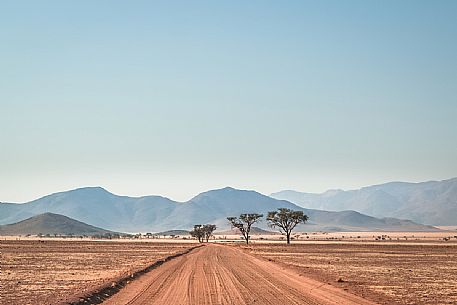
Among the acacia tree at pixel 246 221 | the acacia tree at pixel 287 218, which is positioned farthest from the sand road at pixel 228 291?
the acacia tree at pixel 246 221

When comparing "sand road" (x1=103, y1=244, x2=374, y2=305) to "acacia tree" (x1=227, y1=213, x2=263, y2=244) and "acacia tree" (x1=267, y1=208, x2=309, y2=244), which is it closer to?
"acacia tree" (x1=267, y1=208, x2=309, y2=244)

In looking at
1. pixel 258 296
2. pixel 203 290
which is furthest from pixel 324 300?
pixel 203 290

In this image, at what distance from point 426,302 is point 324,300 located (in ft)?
15.2

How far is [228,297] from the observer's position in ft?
83.1

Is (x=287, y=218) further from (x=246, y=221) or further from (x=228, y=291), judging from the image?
(x=228, y=291)

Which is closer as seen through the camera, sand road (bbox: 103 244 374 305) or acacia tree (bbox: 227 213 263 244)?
sand road (bbox: 103 244 374 305)

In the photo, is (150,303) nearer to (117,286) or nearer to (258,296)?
(258,296)

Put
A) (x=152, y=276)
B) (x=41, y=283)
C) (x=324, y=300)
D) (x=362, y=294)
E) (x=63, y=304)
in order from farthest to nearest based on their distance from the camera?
(x=152, y=276), (x=41, y=283), (x=362, y=294), (x=324, y=300), (x=63, y=304)

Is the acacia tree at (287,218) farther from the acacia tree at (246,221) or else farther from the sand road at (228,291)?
the sand road at (228,291)

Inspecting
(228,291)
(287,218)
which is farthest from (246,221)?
(228,291)

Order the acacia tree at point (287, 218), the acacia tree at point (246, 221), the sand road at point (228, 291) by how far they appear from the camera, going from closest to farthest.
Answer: the sand road at point (228, 291)
the acacia tree at point (287, 218)
the acacia tree at point (246, 221)

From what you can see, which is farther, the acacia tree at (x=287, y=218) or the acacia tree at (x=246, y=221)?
the acacia tree at (x=246, y=221)

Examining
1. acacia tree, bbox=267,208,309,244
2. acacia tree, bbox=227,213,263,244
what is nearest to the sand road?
acacia tree, bbox=267,208,309,244

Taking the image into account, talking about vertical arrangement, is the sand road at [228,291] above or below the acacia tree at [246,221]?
below
